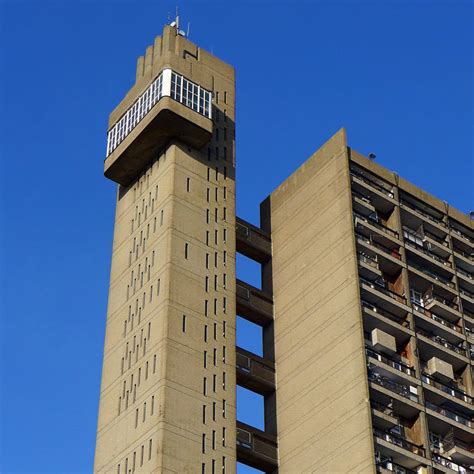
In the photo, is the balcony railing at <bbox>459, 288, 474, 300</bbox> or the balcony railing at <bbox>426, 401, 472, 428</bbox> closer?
the balcony railing at <bbox>426, 401, 472, 428</bbox>

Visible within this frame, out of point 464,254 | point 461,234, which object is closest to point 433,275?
point 464,254

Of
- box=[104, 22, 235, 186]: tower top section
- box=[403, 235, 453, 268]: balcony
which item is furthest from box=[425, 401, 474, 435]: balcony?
box=[104, 22, 235, 186]: tower top section

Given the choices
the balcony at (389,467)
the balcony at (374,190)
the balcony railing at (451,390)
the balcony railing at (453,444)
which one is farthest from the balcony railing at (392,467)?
the balcony at (374,190)

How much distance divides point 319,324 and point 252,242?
1182cm

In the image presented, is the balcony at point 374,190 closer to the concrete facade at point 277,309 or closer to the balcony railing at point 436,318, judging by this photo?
the concrete facade at point 277,309

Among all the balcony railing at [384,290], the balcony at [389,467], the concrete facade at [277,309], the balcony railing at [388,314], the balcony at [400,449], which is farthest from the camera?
the balcony railing at [384,290]

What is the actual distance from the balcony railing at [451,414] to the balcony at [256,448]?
1144 centimetres

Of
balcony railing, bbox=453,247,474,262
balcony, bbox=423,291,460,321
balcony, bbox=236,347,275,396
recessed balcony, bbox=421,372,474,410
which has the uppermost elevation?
balcony railing, bbox=453,247,474,262

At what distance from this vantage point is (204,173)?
82.8m

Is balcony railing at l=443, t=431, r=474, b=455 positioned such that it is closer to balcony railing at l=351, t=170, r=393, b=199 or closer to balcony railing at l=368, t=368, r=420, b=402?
balcony railing at l=368, t=368, r=420, b=402

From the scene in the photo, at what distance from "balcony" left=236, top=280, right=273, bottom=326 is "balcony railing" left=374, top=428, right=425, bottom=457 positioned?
15.6 m

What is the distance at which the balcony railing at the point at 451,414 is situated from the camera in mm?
74750

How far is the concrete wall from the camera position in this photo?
69.8m

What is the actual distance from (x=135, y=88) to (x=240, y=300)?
69.2ft
